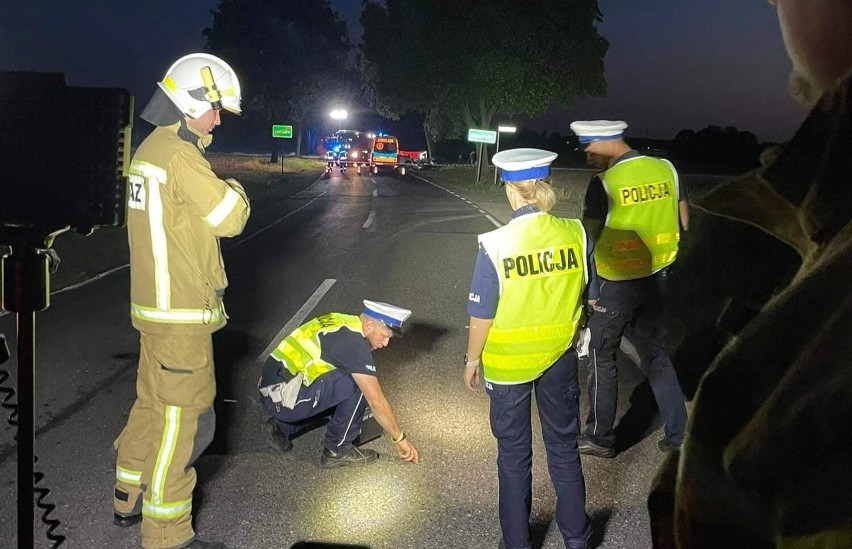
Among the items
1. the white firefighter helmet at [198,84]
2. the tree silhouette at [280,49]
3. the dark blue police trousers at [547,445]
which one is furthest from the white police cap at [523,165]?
the tree silhouette at [280,49]

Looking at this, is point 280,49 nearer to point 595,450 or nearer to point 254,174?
point 254,174

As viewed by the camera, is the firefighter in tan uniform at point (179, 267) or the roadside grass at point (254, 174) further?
the roadside grass at point (254, 174)

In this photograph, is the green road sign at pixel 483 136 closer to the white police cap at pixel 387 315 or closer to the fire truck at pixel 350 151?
the fire truck at pixel 350 151

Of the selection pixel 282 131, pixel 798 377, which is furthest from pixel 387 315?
pixel 282 131

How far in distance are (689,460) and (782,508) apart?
119 mm

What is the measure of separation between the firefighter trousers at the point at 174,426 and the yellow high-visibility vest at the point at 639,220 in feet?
8.30

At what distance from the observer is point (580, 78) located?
29297 millimetres

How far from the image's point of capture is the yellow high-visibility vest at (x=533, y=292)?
10.6 feet

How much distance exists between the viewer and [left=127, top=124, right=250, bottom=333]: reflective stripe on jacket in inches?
125

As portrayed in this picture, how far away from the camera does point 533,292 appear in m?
3.27

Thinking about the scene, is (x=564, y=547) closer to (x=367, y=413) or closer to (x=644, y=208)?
(x=367, y=413)

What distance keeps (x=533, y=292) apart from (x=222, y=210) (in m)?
1.41

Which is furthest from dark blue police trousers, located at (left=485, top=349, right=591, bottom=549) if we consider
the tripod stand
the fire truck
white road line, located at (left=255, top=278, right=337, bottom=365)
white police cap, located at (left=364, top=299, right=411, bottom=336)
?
the fire truck

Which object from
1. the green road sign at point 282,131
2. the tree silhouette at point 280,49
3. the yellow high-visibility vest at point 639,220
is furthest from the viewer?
the tree silhouette at point 280,49
